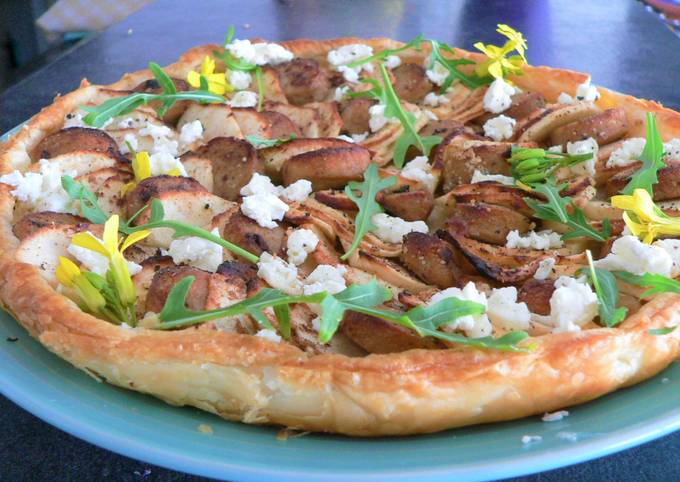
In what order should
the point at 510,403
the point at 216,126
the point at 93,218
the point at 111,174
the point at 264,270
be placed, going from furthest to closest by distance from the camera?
1. the point at 216,126
2. the point at 111,174
3. the point at 93,218
4. the point at 264,270
5. the point at 510,403

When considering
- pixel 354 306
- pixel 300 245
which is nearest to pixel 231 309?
pixel 354 306

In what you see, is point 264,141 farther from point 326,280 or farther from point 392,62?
point 392,62

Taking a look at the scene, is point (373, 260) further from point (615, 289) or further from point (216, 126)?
point (216, 126)

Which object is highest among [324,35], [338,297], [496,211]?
[338,297]

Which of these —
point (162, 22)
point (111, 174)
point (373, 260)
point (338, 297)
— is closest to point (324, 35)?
point (162, 22)

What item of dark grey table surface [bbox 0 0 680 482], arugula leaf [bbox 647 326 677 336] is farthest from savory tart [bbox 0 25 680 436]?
dark grey table surface [bbox 0 0 680 482]

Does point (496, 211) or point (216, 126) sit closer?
point (496, 211)

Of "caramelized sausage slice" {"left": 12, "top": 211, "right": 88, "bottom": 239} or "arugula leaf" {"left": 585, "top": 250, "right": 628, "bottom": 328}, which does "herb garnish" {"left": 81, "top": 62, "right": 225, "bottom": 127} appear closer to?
"caramelized sausage slice" {"left": 12, "top": 211, "right": 88, "bottom": 239}
